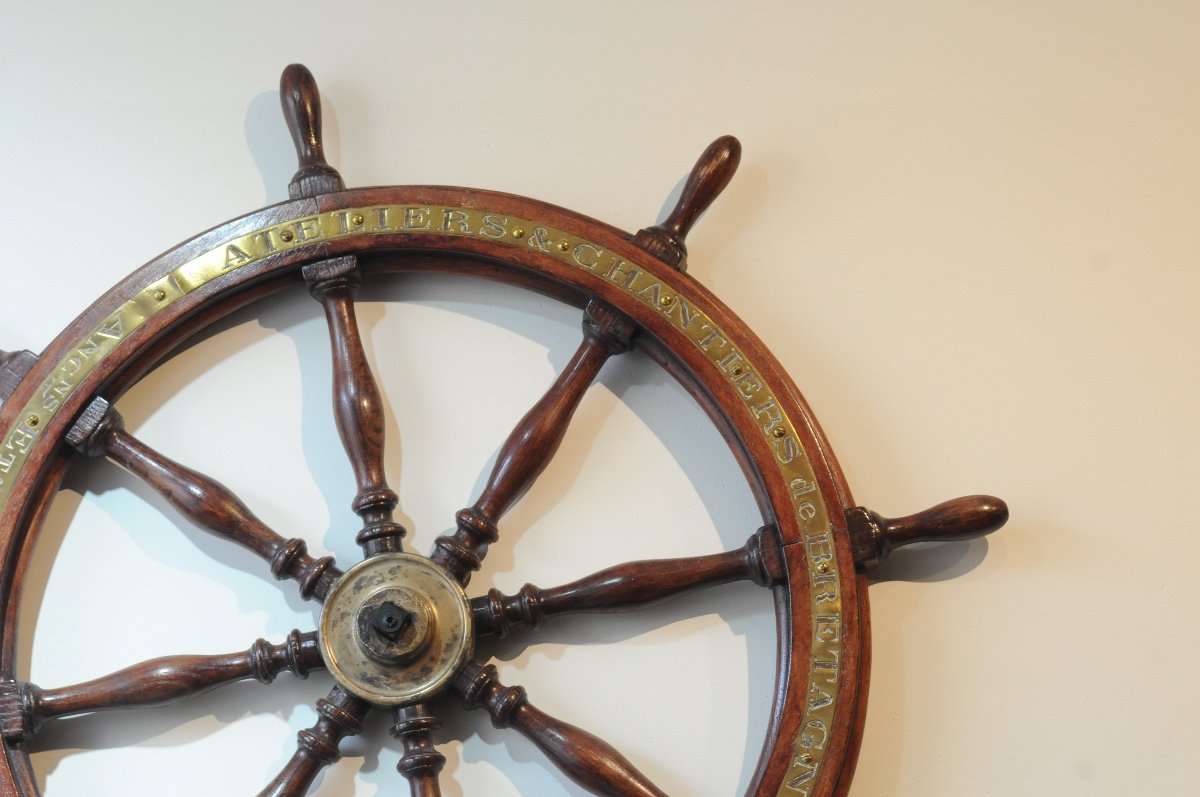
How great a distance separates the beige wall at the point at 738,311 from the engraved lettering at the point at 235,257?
0.32ft

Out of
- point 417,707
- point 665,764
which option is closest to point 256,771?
point 417,707

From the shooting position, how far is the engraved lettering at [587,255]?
1616 millimetres

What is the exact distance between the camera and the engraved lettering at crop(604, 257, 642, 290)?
1606mm

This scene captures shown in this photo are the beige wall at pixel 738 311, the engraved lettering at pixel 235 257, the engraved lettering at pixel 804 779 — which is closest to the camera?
the engraved lettering at pixel 804 779

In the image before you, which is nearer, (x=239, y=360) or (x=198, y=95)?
(x=239, y=360)

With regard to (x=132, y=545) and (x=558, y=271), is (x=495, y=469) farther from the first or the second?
(x=132, y=545)

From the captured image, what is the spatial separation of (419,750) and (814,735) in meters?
0.40

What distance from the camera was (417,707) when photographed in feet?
4.88

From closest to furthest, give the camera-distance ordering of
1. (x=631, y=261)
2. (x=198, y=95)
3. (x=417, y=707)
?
(x=417, y=707) → (x=631, y=261) → (x=198, y=95)

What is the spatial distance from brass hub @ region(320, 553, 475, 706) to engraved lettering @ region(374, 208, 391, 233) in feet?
1.23

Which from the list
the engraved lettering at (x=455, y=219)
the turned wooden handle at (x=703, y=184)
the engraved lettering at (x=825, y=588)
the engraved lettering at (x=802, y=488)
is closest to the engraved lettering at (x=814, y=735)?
the engraved lettering at (x=825, y=588)

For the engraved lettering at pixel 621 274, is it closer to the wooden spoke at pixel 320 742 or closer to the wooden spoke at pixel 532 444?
the wooden spoke at pixel 532 444

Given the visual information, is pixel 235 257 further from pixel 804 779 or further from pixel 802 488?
pixel 804 779

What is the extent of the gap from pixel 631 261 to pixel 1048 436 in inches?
20.1
